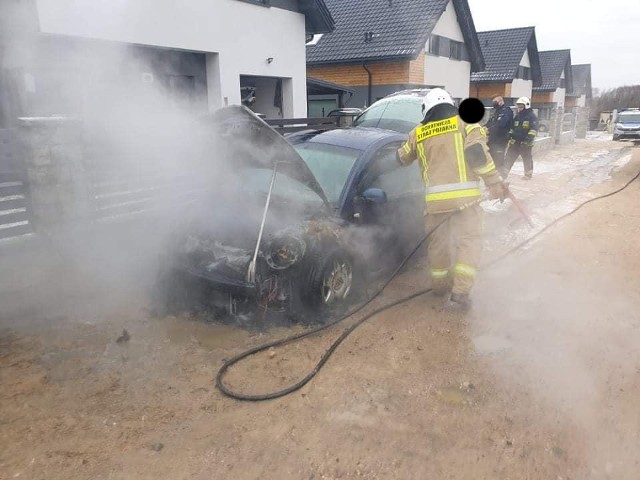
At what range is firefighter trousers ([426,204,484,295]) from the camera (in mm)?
4102

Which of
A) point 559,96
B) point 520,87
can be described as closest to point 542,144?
point 520,87

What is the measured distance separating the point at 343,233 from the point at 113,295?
2289 mm

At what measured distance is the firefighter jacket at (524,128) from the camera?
9758 mm

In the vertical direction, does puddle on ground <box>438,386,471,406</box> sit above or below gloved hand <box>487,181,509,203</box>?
below

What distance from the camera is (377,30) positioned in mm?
17672

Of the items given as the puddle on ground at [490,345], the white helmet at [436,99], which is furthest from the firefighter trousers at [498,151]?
the puddle on ground at [490,345]

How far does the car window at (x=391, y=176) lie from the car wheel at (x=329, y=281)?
30.7 inches

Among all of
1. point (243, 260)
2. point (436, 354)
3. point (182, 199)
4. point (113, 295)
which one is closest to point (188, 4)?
point (182, 199)

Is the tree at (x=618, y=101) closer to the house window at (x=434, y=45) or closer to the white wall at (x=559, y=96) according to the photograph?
the white wall at (x=559, y=96)

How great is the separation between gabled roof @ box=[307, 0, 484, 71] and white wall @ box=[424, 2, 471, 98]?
0.92 metres

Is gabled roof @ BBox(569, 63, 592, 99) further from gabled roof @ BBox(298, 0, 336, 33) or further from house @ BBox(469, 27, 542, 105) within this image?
gabled roof @ BBox(298, 0, 336, 33)

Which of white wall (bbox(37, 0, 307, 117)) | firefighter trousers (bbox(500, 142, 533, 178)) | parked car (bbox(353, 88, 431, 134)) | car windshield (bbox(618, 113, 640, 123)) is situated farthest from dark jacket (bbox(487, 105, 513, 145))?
car windshield (bbox(618, 113, 640, 123))

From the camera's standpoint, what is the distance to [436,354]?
3.46m

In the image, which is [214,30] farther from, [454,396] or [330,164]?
[454,396]
